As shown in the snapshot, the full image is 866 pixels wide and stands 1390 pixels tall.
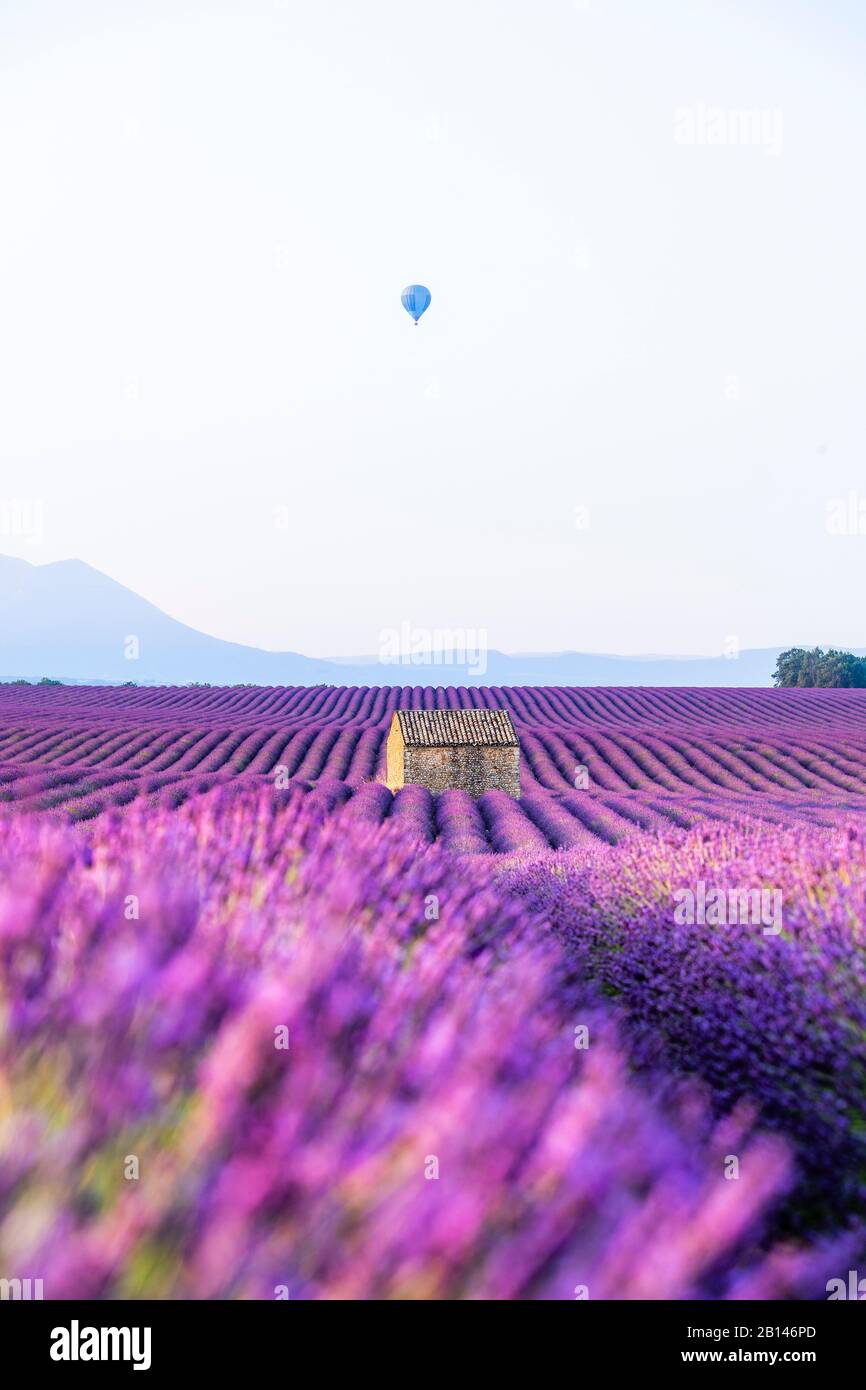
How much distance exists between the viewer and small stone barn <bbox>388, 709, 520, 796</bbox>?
24500mm

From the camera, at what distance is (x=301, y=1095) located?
1838 millimetres

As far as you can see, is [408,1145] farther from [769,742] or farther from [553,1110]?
[769,742]

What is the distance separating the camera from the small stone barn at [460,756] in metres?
24.5

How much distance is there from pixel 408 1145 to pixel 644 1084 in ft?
6.64

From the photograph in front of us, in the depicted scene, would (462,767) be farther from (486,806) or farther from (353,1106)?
(353,1106)

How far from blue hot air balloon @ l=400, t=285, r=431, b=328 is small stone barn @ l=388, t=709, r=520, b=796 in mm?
15948

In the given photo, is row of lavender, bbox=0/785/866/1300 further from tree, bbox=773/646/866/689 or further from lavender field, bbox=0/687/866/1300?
tree, bbox=773/646/866/689

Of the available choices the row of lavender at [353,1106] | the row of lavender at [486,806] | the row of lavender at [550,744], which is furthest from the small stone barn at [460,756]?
the row of lavender at [353,1106]

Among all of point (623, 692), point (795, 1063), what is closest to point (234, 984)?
point (795, 1063)

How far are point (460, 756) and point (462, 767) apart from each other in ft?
0.95

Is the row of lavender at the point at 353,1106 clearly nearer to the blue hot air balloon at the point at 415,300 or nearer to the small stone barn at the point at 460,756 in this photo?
the small stone barn at the point at 460,756

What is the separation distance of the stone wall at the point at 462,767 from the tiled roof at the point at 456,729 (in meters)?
0.17

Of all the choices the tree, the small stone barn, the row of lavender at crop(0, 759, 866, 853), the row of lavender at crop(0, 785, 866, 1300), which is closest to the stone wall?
the small stone barn

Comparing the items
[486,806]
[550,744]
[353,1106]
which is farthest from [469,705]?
[353,1106]
